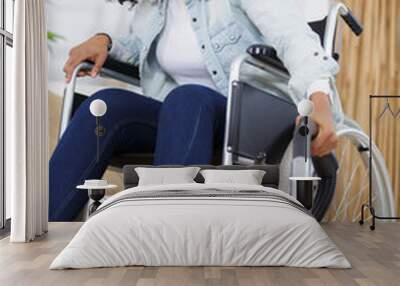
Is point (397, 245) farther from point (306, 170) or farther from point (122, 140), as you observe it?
point (122, 140)

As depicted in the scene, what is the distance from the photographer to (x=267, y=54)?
6.59 meters

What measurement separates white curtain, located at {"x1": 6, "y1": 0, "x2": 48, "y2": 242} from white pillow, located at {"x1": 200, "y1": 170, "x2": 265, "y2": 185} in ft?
5.19

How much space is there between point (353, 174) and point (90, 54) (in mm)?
3132

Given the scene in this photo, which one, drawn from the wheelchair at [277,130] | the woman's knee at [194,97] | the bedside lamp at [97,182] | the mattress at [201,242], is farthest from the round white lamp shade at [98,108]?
the mattress at [201,242]

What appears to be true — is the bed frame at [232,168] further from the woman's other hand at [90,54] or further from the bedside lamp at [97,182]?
the woman's other hand at [90,54]

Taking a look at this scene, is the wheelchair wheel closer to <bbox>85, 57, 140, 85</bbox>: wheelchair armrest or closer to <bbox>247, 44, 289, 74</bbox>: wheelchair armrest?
<bbox>247, 44, 289, 74</bbox>: wheelchair armrest

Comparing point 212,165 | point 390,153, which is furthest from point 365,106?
point 212,165

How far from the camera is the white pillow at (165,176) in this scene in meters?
5.97

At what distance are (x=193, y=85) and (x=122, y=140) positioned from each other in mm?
963

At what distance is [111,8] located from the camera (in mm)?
6840

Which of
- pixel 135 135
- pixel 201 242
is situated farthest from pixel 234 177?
pixel 201 242

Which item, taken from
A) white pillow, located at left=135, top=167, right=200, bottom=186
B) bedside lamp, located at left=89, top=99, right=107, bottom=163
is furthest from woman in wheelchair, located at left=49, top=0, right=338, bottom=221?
white pillow, located at left=135, top=167, right=200, bottom=186

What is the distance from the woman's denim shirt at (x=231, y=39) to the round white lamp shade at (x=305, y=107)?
35 centimetres

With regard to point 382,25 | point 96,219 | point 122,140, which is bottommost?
point 96,219
